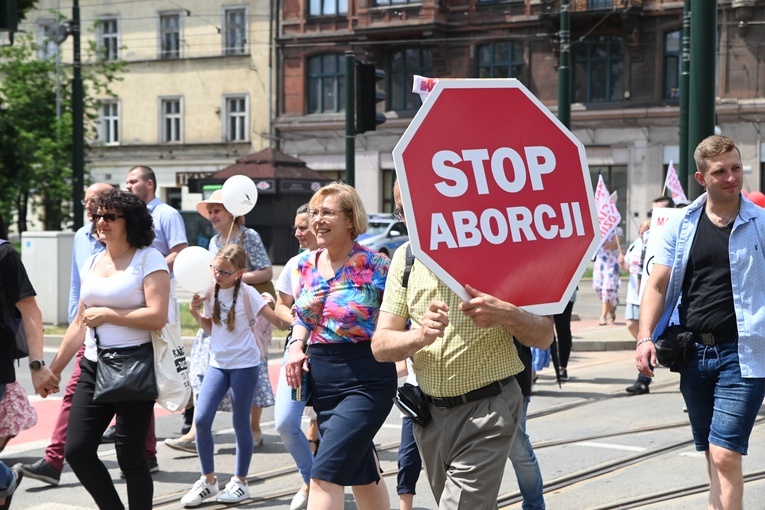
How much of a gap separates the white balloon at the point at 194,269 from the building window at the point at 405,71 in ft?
115

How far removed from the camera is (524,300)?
12.8 ft

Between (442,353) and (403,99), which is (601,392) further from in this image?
(403,99)

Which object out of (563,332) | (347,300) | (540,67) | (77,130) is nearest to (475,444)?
(347,300)

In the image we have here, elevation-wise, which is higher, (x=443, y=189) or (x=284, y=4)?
(x=284, y=4)

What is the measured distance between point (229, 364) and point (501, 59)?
35072 millimetres

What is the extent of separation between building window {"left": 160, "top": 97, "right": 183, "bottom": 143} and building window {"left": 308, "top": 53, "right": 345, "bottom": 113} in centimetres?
555

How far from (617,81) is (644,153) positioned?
2.69 m

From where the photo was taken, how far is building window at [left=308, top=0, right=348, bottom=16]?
43.0 metres

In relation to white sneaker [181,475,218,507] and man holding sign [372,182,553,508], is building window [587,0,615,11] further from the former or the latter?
man holding sign [372,182,553,508]

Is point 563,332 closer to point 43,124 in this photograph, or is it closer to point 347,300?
point 347,300

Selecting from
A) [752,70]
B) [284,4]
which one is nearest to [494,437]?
[752,70]

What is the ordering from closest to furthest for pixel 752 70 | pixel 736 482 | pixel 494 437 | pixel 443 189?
pixel 443 189
pixel 494 437
pixel 736 482
pixel 752 70

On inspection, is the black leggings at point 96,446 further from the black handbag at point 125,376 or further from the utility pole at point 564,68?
the utility pole at point 564,68

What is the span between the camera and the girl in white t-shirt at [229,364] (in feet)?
22.1
